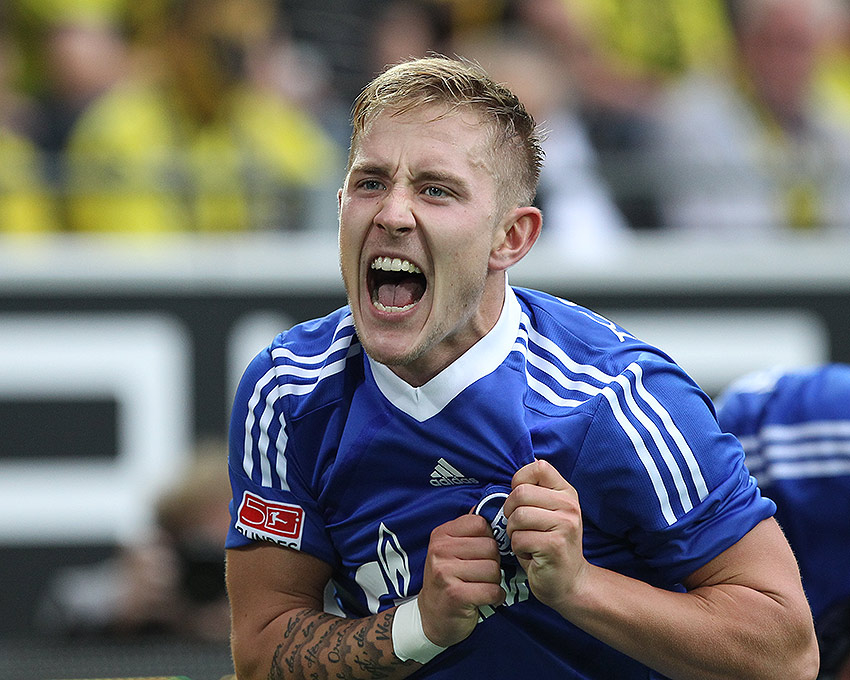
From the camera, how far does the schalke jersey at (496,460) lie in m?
2.22

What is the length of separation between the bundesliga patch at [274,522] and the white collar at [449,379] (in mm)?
290

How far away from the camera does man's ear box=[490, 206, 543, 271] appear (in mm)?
2373

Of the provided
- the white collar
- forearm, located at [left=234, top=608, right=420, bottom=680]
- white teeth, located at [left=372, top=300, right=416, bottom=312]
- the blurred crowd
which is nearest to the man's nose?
white teeth, located at [left=372, top=300, right=416, bottom=312]

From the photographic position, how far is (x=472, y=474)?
92.5 inches

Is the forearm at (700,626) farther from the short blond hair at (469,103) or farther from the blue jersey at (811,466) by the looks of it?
the blue jersey at (811,466)

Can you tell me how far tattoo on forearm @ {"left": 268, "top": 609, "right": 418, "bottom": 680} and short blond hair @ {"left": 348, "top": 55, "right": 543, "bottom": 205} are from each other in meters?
→ 0.85

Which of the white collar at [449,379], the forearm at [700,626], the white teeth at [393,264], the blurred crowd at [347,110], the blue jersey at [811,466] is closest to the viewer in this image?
the forearm at [700,626]

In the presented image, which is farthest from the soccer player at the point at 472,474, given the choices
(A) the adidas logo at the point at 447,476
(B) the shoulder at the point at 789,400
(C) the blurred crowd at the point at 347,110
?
(C) the blurred crowd at the point at 347,110

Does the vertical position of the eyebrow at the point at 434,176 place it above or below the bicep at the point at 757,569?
above

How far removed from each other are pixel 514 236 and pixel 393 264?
0.26 meters

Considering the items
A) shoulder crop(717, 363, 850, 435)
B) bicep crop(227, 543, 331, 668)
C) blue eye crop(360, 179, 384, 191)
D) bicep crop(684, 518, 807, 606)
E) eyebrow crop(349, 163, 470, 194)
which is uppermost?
eyebrow crop(349, 163, 470, 194)

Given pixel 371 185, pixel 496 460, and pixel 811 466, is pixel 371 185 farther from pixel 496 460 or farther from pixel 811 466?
pixel 811 466

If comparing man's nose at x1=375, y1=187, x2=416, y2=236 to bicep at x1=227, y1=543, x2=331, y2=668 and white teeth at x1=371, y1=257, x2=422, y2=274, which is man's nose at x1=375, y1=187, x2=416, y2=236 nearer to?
white teeth at x1=371, y1=257, x2=422, y2=274

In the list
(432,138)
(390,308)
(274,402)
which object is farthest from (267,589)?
(432,138)
